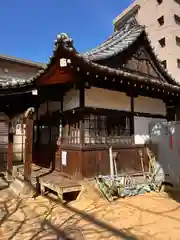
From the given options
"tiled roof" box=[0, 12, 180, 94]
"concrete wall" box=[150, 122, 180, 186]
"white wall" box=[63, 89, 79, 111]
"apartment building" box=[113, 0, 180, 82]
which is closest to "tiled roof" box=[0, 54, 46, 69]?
"tiled roof" box=[0, 12, 180, 94]

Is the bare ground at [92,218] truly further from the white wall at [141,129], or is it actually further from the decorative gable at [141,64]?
the decorative gable at [141,64]

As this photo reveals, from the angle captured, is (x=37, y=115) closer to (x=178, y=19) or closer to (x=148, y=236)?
(x=148, y=236)

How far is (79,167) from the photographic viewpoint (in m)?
6.21

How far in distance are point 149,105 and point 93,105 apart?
293 cm

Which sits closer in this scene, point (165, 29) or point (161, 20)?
point (165, 29)

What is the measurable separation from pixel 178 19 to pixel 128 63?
2273 centimetres

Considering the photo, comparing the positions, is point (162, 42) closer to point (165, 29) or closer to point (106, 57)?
point (165, 29)

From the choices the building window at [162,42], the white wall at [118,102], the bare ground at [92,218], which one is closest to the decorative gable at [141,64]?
the white wall at [118,102]

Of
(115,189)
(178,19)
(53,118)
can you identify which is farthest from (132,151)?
(178,19)

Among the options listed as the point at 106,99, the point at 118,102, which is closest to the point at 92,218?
the point at 106,99

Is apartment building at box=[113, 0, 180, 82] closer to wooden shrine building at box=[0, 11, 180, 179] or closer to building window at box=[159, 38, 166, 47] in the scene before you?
building window at box=[159, 38, 166, 47]

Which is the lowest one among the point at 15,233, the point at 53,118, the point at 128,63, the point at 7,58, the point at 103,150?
the point at 15,233

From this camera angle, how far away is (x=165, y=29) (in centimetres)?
2508

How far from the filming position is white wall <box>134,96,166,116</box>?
26.3ft
